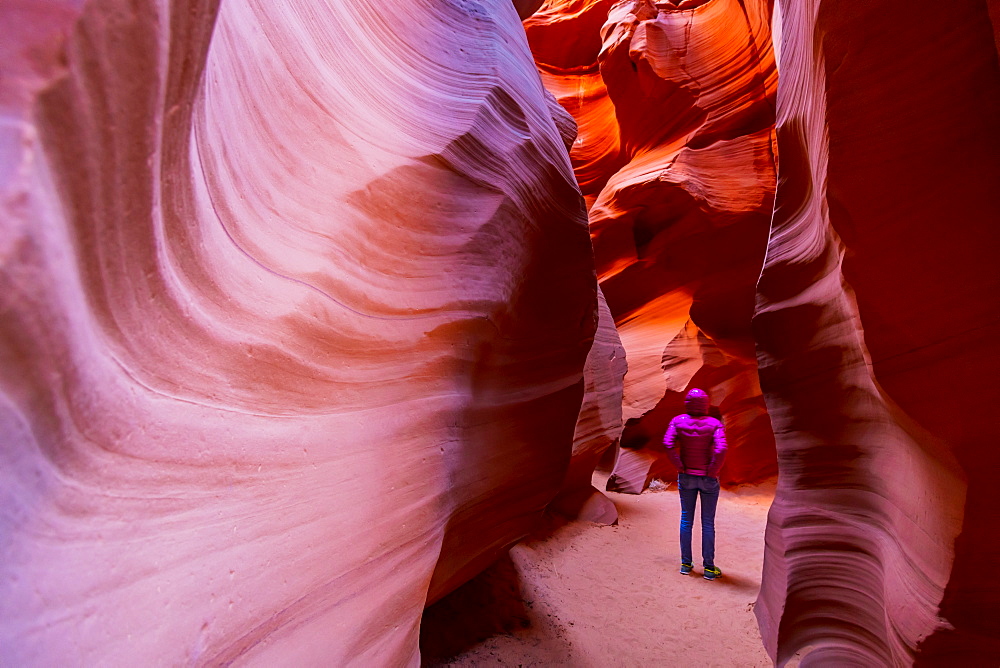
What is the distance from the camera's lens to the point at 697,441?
3662mm

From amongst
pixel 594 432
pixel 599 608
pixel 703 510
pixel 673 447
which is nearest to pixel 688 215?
pixel 594 432

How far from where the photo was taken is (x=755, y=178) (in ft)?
21.8

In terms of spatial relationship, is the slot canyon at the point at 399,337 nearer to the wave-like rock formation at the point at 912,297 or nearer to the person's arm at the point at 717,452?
the wave-like rock formation at the point at 912,297

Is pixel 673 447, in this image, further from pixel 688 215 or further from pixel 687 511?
pixel 688 215

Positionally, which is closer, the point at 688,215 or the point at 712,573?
the point at 712,573

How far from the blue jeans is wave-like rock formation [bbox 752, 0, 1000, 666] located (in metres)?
1.66

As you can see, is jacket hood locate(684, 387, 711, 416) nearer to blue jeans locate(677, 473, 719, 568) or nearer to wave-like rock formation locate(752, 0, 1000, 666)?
blue jeans locate(677, 473, 719, 568)

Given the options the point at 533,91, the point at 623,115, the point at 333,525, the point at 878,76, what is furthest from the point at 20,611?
the point at 623,115

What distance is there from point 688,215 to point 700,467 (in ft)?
13.8

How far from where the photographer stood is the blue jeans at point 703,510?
11.9 ft

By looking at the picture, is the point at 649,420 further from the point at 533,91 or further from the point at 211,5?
the point at 211,5

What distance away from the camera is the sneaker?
363 centimetres

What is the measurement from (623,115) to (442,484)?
305 inches

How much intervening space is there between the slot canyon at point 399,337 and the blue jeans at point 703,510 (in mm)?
548
